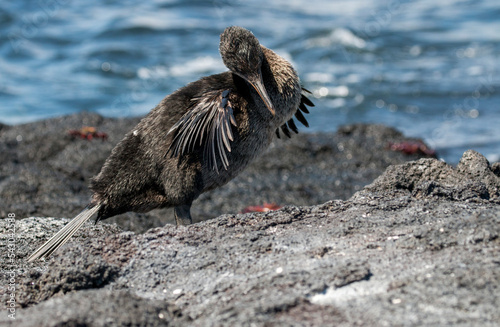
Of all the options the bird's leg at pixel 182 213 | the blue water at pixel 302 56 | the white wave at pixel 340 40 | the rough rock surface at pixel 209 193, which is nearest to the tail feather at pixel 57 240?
the bird's leg at pixel 182 213

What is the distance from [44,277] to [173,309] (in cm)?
93

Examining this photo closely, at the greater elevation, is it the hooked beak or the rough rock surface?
the hooked beak

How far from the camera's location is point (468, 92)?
59.8 feet

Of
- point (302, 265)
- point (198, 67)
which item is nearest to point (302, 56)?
point (198, 67)

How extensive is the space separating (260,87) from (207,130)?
0.56 metres

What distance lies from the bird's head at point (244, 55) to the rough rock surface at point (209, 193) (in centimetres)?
231

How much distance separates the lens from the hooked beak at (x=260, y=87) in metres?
5.11

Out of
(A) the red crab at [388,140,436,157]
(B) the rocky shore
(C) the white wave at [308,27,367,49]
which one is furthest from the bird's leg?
(C) the white wave at [308,27,367,49]

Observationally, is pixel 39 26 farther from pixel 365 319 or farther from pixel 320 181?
pixel 365 319

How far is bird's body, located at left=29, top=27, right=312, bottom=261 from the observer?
5090mm

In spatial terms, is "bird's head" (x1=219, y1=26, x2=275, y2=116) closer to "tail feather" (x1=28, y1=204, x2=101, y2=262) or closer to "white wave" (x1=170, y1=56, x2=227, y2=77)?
"tail feather" (x1=28, y1=204, x2=101, y2=262)

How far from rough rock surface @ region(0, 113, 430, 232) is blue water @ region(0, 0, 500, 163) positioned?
2962 mm

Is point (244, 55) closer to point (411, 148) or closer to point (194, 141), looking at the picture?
point (194, 141)

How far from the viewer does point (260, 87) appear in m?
5.19
